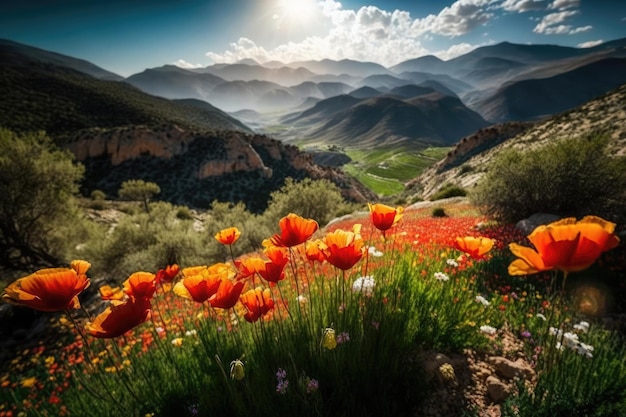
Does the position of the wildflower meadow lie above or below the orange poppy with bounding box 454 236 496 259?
below

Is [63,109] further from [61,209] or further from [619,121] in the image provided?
[619,121]

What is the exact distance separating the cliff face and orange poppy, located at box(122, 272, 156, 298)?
63.6 m

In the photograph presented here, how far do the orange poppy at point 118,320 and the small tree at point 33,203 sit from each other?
74.3 ft

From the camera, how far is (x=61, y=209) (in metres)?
19.6

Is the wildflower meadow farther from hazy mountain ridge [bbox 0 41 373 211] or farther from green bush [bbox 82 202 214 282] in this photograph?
hazy mountain ridge [bbox 0 41 373 211]

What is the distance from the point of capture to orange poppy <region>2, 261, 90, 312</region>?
1.83 m

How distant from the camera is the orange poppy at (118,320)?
1.89m

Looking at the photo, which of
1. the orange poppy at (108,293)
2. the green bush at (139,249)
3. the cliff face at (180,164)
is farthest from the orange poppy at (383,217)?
the cliff face at (180,164)

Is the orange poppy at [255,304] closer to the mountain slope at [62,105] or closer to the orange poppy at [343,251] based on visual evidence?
the orange poppy at [343,251]

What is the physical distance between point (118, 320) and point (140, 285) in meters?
0.63

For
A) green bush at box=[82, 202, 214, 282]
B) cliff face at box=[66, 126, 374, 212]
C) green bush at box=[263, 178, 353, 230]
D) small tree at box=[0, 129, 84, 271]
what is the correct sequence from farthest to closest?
cliff face at box=[66, 126, 374, 212], green bush at box=[263, 178, 353, 230], green bush at box=[82, 202, 214, 282], small tree at box=[0, 129, 84, 271]

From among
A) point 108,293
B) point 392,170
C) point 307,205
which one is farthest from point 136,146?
point 392,170

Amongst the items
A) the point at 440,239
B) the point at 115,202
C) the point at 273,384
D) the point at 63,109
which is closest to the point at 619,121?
the point at 440,239

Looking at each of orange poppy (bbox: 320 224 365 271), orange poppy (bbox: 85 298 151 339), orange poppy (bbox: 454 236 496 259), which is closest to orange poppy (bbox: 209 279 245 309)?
orange poppy (bbox: 85 298 151 339)
